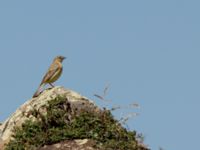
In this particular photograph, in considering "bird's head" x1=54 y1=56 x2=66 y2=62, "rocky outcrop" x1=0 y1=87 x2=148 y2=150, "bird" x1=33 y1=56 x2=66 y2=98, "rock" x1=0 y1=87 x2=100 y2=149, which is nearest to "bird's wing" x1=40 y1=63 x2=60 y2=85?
"bird" x1=33 y1=56 x2=66 y2=98

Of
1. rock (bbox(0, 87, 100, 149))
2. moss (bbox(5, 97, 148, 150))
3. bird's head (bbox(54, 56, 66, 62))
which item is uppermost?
bird's head (bbox(54, 56, 66, 62))

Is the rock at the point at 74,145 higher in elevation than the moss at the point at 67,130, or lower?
lower

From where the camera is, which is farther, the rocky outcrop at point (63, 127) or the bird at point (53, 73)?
the bird at point (53, 73)

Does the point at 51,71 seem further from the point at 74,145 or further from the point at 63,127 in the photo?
the point at 74,145

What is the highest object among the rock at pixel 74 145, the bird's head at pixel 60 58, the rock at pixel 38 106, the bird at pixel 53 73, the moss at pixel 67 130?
the bird's head at pixel 60 58

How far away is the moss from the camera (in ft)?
35.5

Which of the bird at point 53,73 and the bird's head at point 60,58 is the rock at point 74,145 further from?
the bird's head at point 60,58

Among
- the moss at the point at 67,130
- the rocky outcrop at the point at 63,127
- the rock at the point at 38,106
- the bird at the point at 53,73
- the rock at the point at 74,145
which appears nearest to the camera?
the rock at the point at 74,145

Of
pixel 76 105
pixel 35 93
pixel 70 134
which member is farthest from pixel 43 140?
pixel 35 93

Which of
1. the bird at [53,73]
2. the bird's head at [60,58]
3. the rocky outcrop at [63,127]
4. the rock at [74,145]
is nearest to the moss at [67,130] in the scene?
the rocky outcrop at [63,127]

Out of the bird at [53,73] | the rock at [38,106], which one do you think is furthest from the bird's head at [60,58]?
the rock at [38,106]

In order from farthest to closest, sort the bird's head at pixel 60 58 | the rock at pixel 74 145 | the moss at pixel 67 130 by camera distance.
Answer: the bird's head at pixel 60 58 < the moss at pixel 67 130 < the rock at pixel 74 145

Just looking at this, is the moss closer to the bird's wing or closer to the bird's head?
the bird's wing

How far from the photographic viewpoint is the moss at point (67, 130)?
35.5 feet
